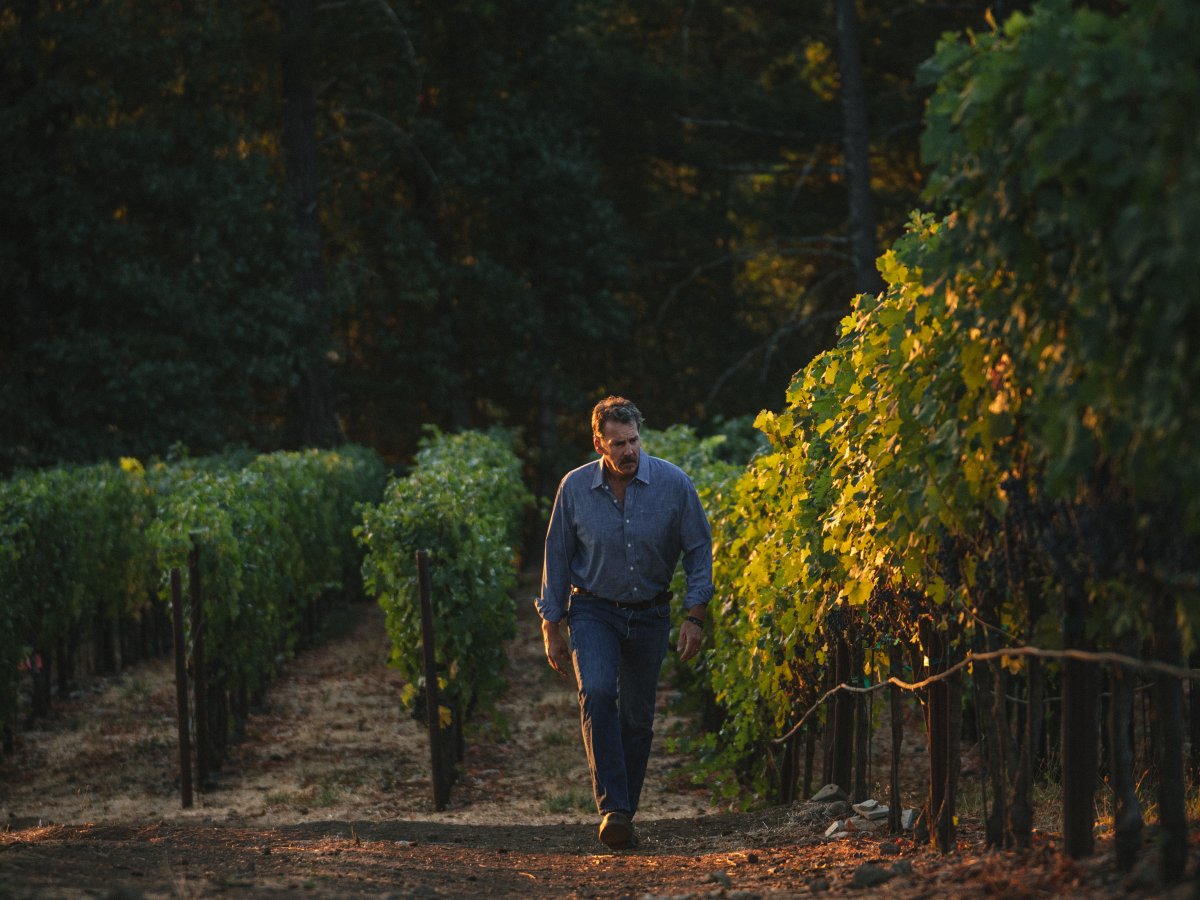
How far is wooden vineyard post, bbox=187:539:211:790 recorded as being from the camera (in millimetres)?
9219

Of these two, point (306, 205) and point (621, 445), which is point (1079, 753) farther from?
point (306, 205)

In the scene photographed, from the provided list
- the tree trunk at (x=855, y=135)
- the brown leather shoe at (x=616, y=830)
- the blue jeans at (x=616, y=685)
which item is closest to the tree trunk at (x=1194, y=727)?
the blue jeans at (x=616, y=685)

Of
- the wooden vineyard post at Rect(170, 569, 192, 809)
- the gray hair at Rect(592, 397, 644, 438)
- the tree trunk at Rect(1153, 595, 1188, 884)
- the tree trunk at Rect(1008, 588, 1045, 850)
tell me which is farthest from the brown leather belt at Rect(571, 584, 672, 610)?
the wooden vineyard post at Rect(170, 569, 192, 809)

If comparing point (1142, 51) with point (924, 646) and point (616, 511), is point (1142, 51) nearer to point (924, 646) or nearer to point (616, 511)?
point (924, 646)

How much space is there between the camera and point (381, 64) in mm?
29156

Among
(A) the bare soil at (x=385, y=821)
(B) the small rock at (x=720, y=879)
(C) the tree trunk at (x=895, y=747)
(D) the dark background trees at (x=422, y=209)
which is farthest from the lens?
(D) the dark background trees at (x=422, y=209)

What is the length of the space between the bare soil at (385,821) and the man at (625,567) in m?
0.74

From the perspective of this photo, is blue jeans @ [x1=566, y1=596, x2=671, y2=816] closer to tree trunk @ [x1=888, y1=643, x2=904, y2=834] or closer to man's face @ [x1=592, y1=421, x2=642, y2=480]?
man's face @ [x1=592, y1=421, x2=642, y2=480]

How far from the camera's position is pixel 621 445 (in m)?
6.23

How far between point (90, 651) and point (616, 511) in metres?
9.33

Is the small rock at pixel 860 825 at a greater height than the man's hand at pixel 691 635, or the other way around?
the man's hand at pixel 691 635

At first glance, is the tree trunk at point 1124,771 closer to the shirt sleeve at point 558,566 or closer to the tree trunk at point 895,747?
the tree trunk at point 895,747

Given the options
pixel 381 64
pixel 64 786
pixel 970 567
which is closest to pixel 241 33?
pixel 381 64

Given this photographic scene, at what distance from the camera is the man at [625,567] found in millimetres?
6281
